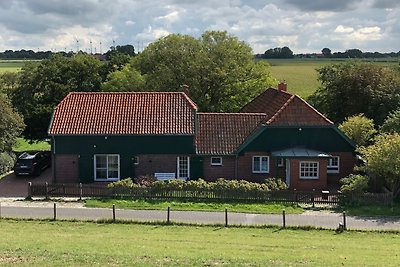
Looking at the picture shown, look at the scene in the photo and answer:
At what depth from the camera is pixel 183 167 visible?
37.5 m

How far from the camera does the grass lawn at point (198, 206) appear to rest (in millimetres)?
30000

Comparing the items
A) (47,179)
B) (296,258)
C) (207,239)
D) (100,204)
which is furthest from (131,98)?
(296,258)

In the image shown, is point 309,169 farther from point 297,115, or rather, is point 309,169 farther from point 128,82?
point 128,82

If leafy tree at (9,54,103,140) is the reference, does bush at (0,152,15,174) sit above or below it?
below

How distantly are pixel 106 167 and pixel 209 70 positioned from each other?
19.0m

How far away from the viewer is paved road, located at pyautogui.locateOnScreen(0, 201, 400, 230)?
2680 cm

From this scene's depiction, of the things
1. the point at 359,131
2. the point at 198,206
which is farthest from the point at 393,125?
the point at 198,206

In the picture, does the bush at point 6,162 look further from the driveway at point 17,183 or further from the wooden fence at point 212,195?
the wooden fence at point 212,195

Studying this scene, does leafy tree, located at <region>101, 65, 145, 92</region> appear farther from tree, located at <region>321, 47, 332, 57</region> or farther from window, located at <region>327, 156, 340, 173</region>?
tree, located at <region>321, 47, 332, 57</region>

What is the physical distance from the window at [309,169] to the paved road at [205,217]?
647cm

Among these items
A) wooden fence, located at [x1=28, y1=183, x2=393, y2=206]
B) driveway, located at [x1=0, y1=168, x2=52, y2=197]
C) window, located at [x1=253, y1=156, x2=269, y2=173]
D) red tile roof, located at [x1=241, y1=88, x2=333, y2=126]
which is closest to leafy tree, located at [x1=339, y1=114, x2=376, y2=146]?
red tile roof, located at [x1=241, y1=88, x2=333, y2=126]

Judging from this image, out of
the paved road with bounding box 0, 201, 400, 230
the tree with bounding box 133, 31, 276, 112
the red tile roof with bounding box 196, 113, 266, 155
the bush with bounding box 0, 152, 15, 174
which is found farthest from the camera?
the tree with bounding box 133, 31, 276, 112

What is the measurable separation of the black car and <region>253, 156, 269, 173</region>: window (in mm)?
16078

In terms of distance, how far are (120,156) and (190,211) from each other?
9.67m
